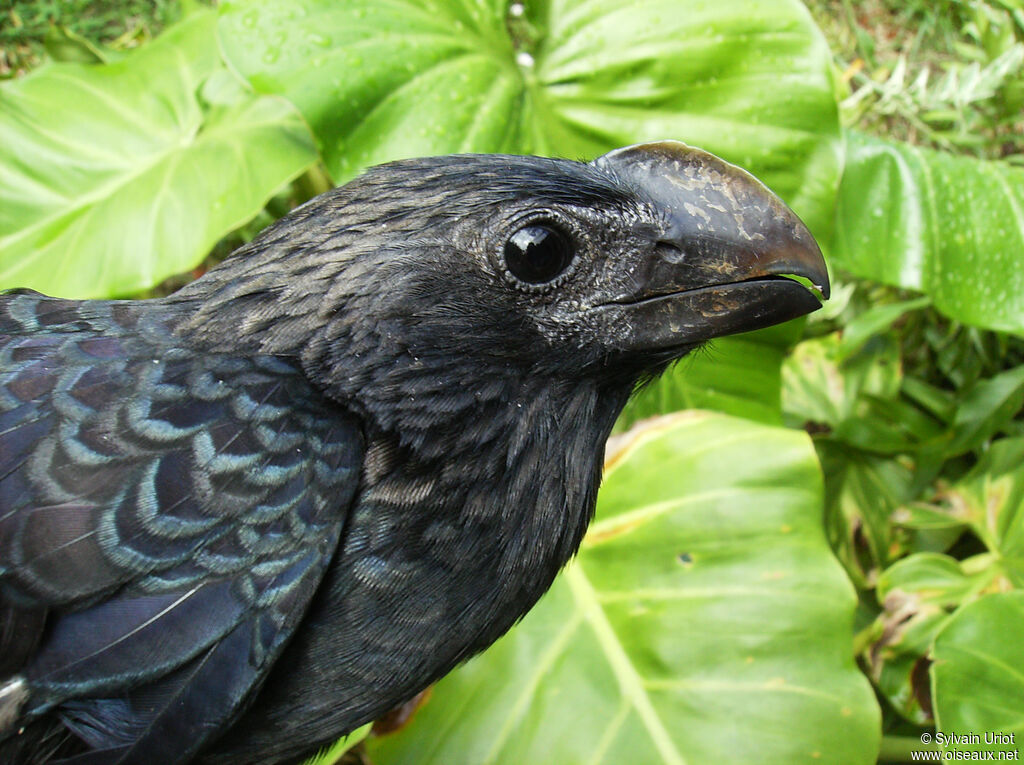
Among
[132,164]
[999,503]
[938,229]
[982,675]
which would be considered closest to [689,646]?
[982,675]

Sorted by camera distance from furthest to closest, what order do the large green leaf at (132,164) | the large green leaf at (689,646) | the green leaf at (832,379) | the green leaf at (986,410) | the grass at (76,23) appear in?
the grass at (76,23) < the green leaf at (832,379) < the green leaf at (986,410) < the large green leaf at (132,164) < the large green leaf at (689,646)

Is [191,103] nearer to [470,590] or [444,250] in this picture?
[444,250]

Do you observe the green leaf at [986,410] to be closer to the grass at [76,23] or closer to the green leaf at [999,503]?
the green leaf at [999,503]

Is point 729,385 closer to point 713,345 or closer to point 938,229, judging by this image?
point 713,345

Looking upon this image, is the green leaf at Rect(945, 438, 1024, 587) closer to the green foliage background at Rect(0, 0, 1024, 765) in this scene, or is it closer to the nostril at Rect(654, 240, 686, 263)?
the green foliage background at Rect(0, 0, 1024, 765)

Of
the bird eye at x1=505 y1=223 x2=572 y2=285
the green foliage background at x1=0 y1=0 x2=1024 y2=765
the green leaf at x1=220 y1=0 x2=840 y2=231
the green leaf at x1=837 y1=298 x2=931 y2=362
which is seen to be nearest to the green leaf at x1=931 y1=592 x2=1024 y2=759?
the green foliage background at x1=0 y1=0 x2=1024 y2=765

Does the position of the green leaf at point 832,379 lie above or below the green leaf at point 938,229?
below

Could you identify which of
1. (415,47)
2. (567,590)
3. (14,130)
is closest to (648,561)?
(567,590)

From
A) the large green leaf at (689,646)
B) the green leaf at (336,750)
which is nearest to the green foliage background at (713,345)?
the large green leaf at (689,646)
